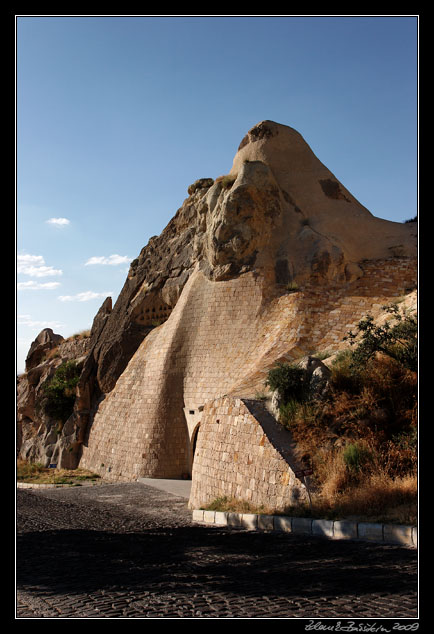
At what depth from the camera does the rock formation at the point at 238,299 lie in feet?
60.2

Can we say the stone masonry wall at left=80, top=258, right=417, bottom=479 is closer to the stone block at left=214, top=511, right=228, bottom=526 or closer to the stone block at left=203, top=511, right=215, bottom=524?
the stone block at left=203, top=511, right=215, bottom=524

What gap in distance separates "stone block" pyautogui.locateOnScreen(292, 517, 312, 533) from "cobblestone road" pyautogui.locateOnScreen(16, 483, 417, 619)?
9.9 inches

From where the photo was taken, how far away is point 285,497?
31.2ft

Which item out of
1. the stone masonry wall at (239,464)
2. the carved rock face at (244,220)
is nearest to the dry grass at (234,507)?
the stone masonry wall at (239,464)

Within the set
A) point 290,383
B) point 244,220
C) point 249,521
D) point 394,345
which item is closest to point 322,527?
point 249,521

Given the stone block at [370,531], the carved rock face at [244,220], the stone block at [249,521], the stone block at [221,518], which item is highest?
the carved rock face at [244,220]

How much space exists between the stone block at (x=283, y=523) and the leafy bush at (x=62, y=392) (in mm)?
17747

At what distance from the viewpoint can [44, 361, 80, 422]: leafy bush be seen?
82.4 feet

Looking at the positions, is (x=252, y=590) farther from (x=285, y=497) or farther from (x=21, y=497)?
(x=21, y=497)

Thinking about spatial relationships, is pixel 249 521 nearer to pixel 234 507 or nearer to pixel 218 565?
pixel 234 507

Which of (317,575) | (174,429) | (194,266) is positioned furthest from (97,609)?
(194,266)

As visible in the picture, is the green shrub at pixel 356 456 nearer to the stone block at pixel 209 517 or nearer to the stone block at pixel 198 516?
the stone block at pixel 209 517

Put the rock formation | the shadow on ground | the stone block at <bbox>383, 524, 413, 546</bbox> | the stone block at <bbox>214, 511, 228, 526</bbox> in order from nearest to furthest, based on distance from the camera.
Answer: the shadow on ground < the stone block at <bbox>383, 524, 413, 546</bbox> < the stone block at <bbox>214, 511, 228, 526</bbox> < the rock formation

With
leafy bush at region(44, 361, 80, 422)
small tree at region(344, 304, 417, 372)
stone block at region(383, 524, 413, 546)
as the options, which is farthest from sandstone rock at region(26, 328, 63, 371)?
stone block at region(383, 524, 413, 546)
